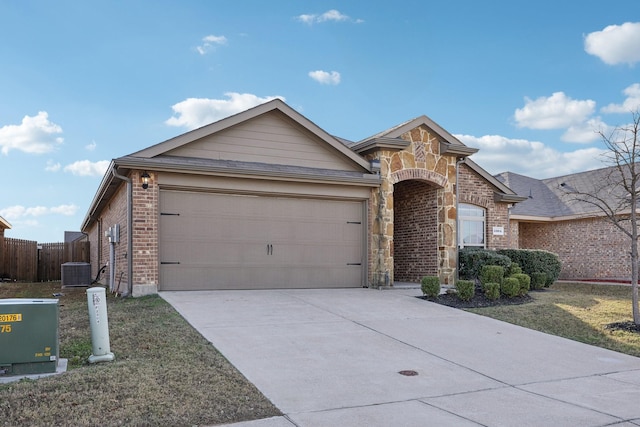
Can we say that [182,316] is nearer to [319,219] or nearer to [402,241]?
[319,219]

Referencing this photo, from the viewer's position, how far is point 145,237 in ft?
38.6

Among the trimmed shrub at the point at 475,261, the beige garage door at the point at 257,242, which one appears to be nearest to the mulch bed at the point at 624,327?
the trimmed shrub at the point at 475,261

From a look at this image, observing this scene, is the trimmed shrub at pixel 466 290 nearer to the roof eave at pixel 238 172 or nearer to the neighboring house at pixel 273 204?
the neighboring house at pixel 273 204

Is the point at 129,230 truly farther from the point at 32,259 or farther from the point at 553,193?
the point at 553,193

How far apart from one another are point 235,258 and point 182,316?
357 centimetres

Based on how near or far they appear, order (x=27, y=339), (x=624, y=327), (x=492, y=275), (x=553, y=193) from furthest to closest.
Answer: (x=553, y=193), (x=492, y=275), (x=624, y=327), (x=27, y=339)

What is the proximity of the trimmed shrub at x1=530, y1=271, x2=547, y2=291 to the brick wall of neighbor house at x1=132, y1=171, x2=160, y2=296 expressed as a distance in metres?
10.8

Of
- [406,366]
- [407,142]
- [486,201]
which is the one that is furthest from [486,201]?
[406,366]

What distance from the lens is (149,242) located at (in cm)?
1180

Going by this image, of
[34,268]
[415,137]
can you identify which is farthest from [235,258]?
[34,268]

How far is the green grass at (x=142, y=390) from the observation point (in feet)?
15.9

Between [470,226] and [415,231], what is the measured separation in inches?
136

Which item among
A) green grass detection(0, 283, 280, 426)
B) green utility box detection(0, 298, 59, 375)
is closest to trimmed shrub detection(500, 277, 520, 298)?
green grass detection(0, 283, 280, 426)

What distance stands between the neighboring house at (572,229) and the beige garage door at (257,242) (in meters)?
11.3
